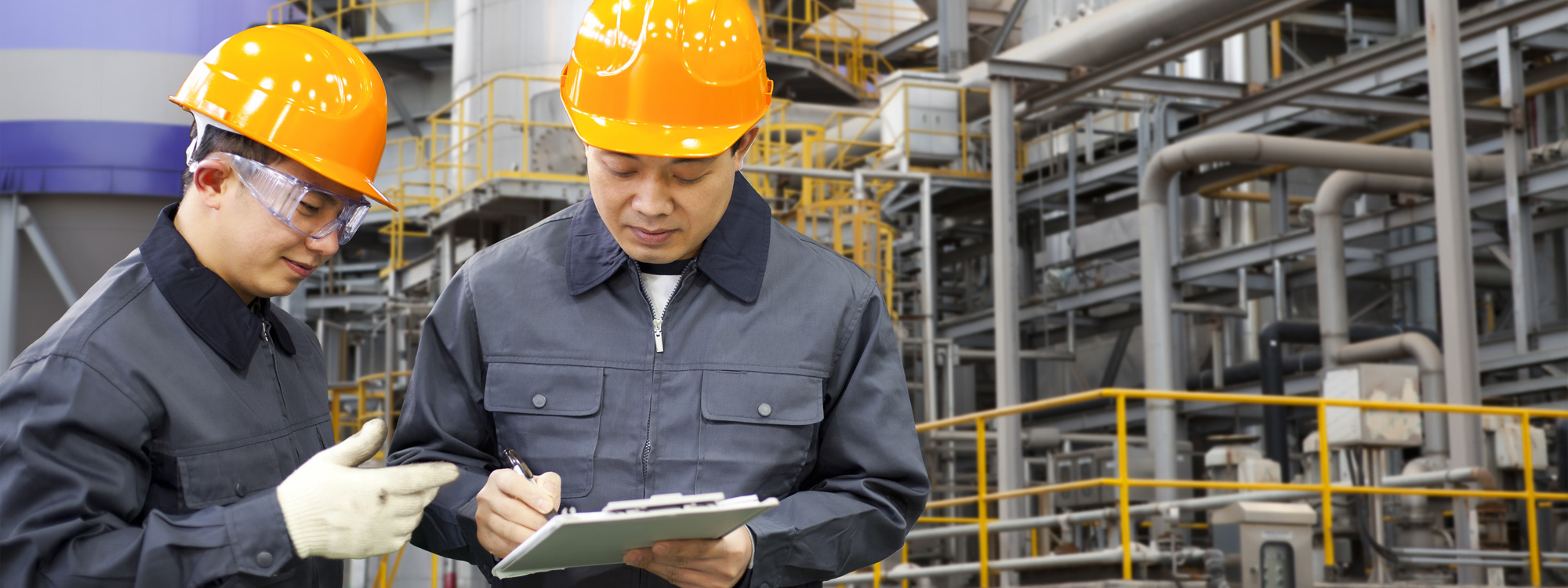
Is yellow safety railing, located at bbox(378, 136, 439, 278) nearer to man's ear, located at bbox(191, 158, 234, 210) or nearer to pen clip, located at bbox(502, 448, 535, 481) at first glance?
man's ear, located at bbox(191, 158, 234, 210)

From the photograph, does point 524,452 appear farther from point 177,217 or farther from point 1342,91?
point 1342,91

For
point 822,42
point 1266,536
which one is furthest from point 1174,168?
point 822,42

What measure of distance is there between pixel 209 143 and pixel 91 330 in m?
0.36

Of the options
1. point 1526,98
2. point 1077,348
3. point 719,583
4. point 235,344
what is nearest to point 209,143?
point 235,344

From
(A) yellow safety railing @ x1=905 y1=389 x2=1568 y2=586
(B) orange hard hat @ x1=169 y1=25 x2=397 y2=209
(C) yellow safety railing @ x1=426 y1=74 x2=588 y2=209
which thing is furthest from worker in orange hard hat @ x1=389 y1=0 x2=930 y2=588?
(C) yellow safety railing @ x1=426 y1=74 x2=588 y2=209

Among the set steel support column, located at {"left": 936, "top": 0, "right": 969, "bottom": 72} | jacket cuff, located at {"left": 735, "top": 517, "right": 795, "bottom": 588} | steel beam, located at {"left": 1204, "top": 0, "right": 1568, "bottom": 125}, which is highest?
steel support column, located at {"left": 936, "top": 0, "right": 969, "bottom": 72}

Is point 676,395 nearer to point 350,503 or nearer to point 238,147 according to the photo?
point 350,503

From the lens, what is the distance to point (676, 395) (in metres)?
2.09

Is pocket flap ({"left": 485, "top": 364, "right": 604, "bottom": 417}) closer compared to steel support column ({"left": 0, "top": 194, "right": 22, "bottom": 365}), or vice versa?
pocket flap ({"left": 485, "top": 364, "right": 604, "bottom": 417})

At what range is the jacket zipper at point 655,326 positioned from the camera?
6.81ft

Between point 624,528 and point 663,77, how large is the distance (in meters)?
0.71

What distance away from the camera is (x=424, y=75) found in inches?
838

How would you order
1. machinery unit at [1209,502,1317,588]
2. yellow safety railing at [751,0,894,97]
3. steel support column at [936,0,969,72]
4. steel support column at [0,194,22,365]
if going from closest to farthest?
machinery unit at [1209,502,1317,588] → steel support column at [0,194,22,365] → steel support column at [936,0,969,72] → yellow safety railing at [751,0,894,97]

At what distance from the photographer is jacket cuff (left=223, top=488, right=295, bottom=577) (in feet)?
5.89
